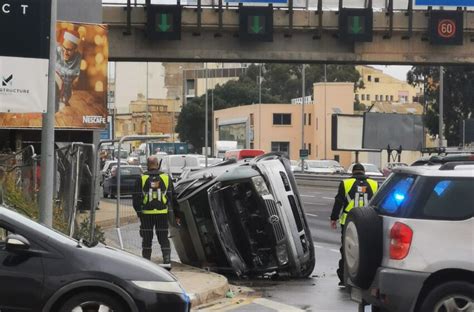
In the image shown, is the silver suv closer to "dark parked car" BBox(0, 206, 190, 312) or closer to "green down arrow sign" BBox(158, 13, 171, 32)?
"dark parked car" BBox(0, 206, 190, 312)

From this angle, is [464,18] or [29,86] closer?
[29,86]

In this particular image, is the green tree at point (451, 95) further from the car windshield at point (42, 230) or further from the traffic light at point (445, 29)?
the car windshield at point (42, 230)

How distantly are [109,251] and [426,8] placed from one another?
21.1 metres

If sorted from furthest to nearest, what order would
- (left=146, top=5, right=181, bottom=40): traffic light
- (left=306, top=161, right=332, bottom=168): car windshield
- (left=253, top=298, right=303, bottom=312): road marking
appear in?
(left=306, top=161, right=332, bottom=168): car windshield
(left=146, top=5, right=181, bottom=40): traffic light
(left=253, top=298, right=303, bottom=312): road marking

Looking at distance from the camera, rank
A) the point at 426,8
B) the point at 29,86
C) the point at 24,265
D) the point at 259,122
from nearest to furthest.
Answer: the point at 24,265 < the point at 29,86 < the point at 426,8 < the point at 259,122

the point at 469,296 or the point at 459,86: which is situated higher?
the point at 459,86

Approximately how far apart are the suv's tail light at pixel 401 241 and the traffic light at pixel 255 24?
18.8 metres

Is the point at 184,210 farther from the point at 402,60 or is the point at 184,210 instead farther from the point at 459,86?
the point at 459,86

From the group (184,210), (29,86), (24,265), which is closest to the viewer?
(24,265)

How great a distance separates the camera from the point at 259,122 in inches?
3209

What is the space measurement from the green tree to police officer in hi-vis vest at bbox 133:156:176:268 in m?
46.8

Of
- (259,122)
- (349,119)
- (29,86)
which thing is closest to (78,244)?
(29,86)

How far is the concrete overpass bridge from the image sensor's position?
2606cm

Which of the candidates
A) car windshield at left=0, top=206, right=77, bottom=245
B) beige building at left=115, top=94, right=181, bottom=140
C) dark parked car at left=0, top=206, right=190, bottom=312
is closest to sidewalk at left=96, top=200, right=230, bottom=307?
dark parked car at left=0, top=206, right=190, bottom=312
